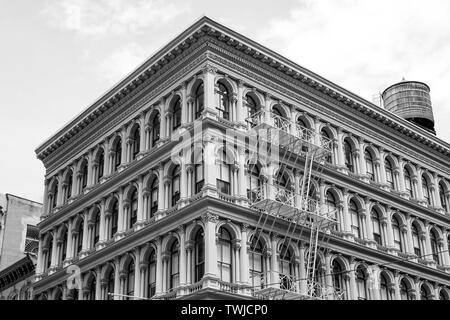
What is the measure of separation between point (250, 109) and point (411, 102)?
2601 cm

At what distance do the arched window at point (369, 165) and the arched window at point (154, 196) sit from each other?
13599 mm

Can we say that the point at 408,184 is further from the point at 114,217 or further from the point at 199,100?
the point at 114,217

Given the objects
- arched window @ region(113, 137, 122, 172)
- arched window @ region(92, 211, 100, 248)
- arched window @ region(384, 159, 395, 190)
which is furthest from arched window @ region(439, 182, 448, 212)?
arched window @ region(92, 211, 100, 248)

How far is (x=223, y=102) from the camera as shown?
35406 millimetres

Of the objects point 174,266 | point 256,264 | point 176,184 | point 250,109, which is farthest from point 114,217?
point 256,264

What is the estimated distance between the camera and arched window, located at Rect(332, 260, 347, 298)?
36.7 meters

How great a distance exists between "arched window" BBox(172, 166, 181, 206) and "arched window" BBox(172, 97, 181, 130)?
8.28 feet

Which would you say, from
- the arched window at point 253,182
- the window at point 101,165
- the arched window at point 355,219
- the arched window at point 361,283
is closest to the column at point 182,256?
the arched window at point 253,182

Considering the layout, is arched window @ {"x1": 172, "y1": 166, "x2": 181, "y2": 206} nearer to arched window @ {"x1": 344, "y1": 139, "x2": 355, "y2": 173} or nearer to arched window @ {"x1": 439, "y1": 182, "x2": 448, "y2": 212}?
arched window @ {"x1": 344, "y1": 139, "x2": 355, "y2": 173}

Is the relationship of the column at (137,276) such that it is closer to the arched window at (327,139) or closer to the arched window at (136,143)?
the arched window at (136,143)

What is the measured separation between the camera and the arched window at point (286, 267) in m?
33.8
